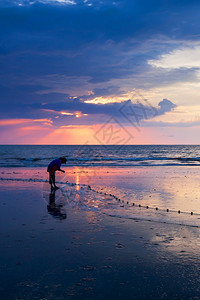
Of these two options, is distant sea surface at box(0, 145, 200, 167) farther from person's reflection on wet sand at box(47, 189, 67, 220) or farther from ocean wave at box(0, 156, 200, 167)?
person's reflection on wet sand at box(47, 189, 67, 220)

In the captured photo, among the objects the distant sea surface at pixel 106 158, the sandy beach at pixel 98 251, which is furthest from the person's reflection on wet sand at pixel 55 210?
the distant sea surface at pixel 106 158

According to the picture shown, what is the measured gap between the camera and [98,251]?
650 centimetres

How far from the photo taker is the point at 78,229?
8.33 meters

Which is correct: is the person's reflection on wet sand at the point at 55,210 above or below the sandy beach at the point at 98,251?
below

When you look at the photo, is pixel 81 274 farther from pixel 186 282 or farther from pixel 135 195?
pixel 135 195

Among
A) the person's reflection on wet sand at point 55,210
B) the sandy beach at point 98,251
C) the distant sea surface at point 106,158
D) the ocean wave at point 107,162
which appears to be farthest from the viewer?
the distant sea surface at point 106,158

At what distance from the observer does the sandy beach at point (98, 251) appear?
4.82 meters

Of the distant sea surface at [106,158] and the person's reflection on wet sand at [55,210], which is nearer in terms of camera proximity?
the person's reflection on wet sand at [55,210]

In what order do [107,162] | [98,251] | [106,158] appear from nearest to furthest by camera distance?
[98,251] < [107,162] < [106,158]

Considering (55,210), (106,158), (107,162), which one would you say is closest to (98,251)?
(55,210)

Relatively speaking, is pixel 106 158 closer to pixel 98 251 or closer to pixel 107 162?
pixel 107 162

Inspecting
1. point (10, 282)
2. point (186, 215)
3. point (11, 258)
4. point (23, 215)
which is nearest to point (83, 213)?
point (23, 215)

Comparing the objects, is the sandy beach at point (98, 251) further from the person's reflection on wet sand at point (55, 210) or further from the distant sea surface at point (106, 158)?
the distant sea surface at point (106, 158)

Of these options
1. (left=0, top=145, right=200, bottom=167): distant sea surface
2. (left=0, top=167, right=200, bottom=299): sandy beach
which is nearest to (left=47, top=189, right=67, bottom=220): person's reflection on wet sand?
(left=0, top=167, right=200, bottom=299): sandy beach
